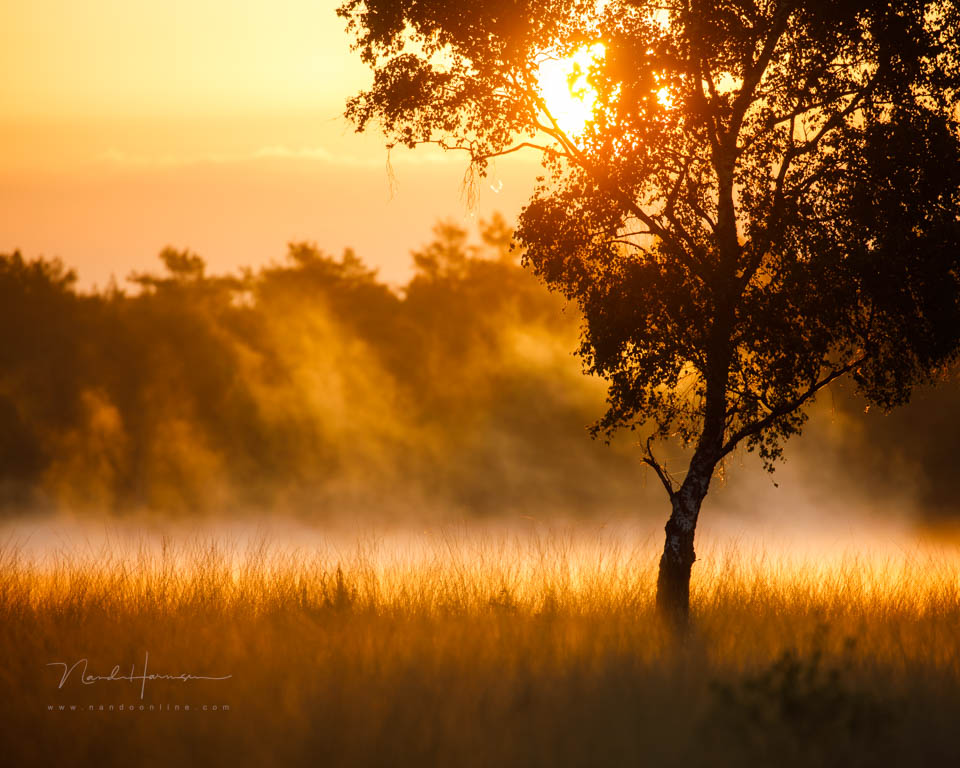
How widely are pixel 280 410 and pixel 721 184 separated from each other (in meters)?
53.2

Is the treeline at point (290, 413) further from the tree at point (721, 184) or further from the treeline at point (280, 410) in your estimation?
the tree at point (721, 184)

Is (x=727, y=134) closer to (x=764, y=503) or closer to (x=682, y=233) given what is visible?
(x=682, y=233)

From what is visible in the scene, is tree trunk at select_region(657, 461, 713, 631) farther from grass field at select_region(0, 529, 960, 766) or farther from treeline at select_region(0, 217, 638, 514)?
treeline at select_region(0, 217, 638, 514)

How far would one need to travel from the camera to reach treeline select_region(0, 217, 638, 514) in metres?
59.4

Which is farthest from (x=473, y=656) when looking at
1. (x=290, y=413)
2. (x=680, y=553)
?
(x=290, y=413)

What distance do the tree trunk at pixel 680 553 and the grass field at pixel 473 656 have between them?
1.48ft

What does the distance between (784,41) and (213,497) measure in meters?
53.8

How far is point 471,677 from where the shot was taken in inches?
409

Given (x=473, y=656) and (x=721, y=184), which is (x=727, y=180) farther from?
(x=473, y=656)

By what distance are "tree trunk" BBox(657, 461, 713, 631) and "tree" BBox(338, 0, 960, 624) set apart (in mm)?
33

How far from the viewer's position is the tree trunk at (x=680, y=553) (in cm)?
1445

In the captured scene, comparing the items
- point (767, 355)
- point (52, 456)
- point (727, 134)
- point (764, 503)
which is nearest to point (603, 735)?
point (767, 355)

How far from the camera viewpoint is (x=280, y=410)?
65.2 m

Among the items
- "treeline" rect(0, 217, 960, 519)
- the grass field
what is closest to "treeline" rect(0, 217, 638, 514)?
"treeline" rect(0, 217, 960, 519)
